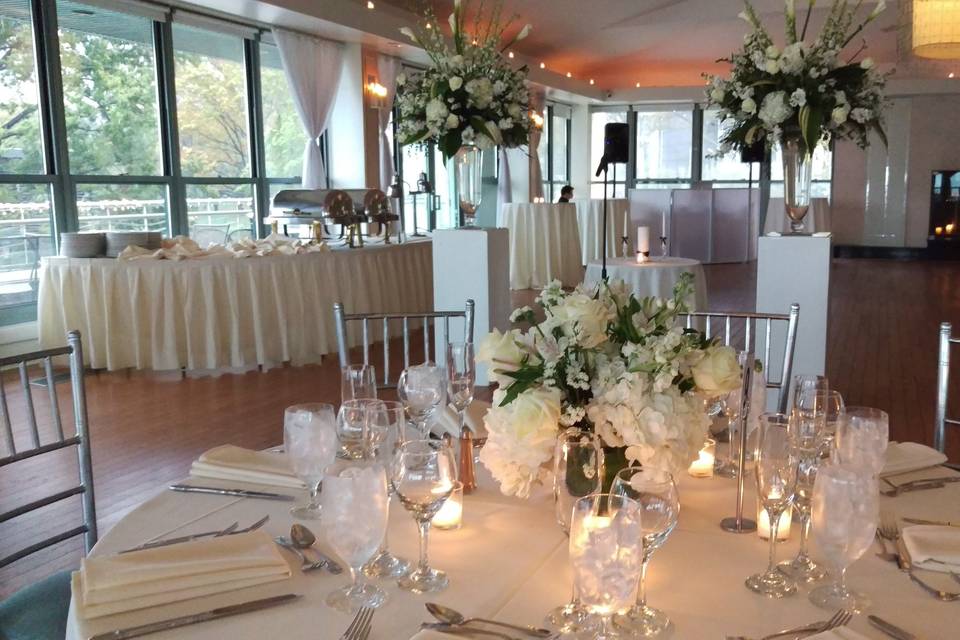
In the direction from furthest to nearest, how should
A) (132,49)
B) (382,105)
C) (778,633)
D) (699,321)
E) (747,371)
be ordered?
(382,105) → (132,49) → (699,321) → (747,371) → (778,633)

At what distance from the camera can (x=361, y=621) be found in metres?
1.03

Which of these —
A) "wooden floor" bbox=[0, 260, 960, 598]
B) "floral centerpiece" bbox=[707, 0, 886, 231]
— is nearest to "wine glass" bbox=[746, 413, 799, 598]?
"wooden floor" bbox=[0, 260, 960, 598]

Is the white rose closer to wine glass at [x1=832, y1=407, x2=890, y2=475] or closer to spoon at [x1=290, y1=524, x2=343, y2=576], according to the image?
wine glass at [x1=832, y1=407, x2=890, y2=475]

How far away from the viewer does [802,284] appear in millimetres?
4008

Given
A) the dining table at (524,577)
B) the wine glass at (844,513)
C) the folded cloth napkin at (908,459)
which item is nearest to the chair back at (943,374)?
the folded cloth napkin at (908,459)

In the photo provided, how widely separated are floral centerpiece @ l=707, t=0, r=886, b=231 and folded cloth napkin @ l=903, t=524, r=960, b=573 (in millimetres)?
2646

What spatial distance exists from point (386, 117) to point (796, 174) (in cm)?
662

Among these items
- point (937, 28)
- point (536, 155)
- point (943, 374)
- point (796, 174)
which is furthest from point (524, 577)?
point (536, 155)

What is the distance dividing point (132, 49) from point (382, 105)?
10.2ft

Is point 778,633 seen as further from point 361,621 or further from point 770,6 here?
point 770,6

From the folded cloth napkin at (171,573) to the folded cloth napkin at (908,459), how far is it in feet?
3.58

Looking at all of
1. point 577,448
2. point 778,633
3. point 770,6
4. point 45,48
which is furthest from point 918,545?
point 770,6

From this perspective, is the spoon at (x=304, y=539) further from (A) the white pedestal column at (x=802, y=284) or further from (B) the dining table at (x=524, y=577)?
(A) the white pedestal column at (x=802, y=284)

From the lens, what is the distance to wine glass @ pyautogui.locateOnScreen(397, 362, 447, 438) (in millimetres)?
1595
